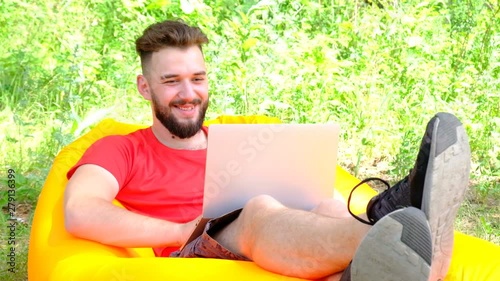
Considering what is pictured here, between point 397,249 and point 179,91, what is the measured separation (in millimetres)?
1259

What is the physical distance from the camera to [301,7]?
200 inches

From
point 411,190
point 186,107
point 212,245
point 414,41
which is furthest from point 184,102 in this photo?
point 414,41

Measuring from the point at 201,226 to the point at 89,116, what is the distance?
7.38 feet

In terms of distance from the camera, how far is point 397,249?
1690 millimetres

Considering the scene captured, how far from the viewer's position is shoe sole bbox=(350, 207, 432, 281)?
1683mm

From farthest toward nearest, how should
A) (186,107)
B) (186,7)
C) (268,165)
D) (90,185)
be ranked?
(186,7), (186,107), (90,185), (268,165)

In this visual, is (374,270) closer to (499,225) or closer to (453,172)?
(453,172)

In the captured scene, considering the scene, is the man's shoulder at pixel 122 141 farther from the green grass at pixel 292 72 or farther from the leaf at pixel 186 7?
the leaf at pixel 186 7

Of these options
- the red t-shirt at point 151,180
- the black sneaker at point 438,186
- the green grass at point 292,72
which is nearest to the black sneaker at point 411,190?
the black sneaker at point 438,186

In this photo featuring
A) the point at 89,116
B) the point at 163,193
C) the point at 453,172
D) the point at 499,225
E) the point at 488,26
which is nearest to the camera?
the point at 453,172

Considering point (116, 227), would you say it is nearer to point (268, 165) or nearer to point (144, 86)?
point (268, 165)

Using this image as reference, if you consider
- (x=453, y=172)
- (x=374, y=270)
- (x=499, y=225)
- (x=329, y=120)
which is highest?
(x=453, y=172)

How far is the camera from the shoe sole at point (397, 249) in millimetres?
1683

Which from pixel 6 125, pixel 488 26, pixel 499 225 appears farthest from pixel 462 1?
pixel 6 125
